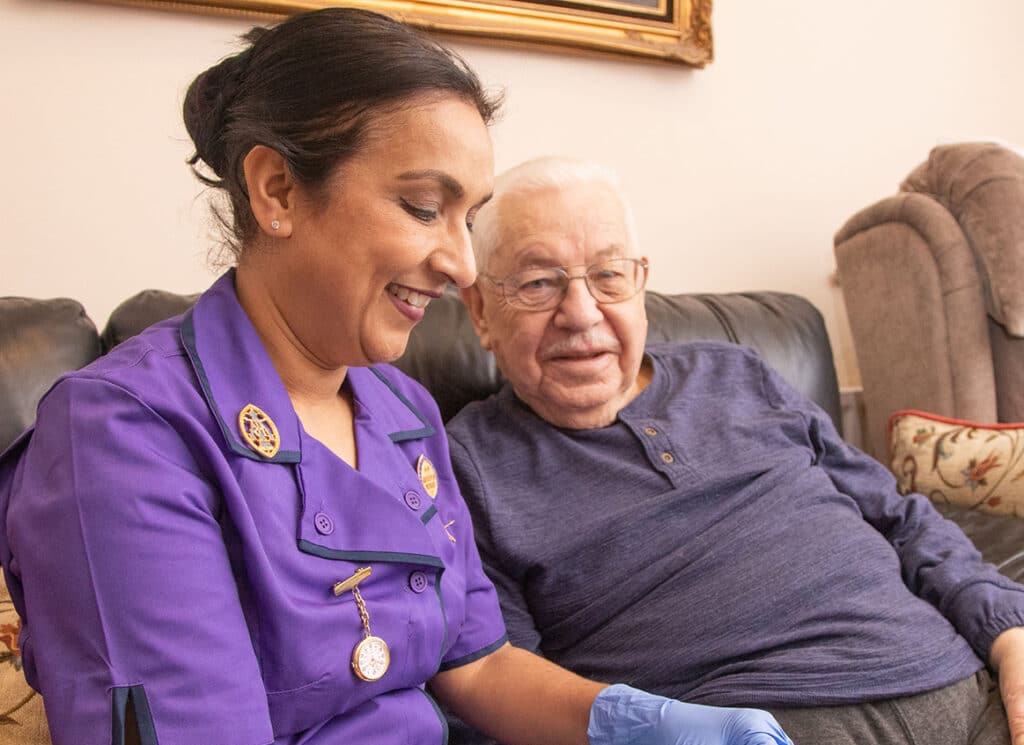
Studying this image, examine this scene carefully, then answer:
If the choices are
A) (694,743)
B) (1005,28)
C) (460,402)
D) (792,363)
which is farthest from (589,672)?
(1005,28)

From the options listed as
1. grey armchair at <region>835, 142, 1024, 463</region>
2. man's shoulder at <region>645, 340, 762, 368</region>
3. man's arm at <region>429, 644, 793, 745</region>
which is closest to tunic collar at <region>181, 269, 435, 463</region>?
man's arm at <region>429, 644, 793, 745</region>

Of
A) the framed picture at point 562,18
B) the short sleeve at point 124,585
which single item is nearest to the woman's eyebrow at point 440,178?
the short sleeve at point 124,585

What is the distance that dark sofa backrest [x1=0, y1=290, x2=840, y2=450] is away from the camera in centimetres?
135

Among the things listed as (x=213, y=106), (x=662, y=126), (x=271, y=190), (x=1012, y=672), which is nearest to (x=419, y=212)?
(x=271, y=190)

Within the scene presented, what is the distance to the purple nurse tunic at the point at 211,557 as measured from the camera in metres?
0.68

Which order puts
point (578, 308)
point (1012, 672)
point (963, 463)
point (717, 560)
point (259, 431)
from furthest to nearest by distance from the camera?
point (963, 463) → point (578, 308) → point (717, 560) → point (1012, 672) → point (259, 431)

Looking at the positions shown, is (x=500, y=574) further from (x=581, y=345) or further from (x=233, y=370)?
(x=233, y=370)

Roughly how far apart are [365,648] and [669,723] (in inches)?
13.0

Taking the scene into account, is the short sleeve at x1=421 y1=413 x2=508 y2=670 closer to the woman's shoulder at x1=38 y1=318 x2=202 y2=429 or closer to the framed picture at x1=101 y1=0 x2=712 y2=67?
the woman's shoulder at x1=38 y1=318 x2=202 y2=429

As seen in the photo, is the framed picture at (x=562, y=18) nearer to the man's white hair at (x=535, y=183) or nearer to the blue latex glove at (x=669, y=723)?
the man's white hair at (x=535, y=183)

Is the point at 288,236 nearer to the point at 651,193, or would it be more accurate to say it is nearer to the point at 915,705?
the point at 915,705

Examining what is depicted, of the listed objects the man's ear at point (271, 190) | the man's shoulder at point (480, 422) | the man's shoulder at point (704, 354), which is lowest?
the man's shoulder at point (480, 422)

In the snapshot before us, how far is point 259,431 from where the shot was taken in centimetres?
85

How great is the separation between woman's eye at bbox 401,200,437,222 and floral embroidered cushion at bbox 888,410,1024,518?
1.42 metres
